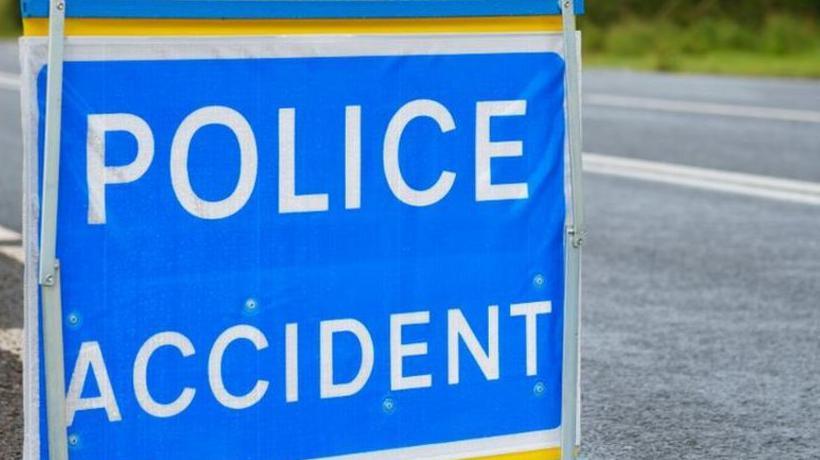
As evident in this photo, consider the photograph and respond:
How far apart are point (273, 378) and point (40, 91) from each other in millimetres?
746

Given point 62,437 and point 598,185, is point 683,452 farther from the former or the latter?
point 598,185

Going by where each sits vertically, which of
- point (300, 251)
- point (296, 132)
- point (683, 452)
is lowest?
point (683, 452)

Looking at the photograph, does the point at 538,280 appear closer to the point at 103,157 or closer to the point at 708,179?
the point at 103,157

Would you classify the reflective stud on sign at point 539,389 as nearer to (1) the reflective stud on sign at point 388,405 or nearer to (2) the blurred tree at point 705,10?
(1) the reflective stud on sign at point 388,405

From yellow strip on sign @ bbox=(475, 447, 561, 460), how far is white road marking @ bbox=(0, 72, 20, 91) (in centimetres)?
1802

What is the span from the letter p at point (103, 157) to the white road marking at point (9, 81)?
59.8ft

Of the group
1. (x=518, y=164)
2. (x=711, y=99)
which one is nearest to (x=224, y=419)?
(x=518, y=164)

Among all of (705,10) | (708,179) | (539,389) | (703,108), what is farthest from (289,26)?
(705,10)

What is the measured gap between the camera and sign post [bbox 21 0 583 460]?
3232 mm

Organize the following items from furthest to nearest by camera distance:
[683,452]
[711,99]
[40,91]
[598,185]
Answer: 1. [711,99]
2. [598,185]
3. [683,452]
4. [40,91]

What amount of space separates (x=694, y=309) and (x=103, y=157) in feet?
14.3

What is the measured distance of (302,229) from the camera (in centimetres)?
347

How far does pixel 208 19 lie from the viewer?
3312 mm

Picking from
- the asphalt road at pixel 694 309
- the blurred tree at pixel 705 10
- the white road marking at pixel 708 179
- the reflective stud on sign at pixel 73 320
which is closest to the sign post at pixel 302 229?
the reflective stud on sign at pixel 73 320
